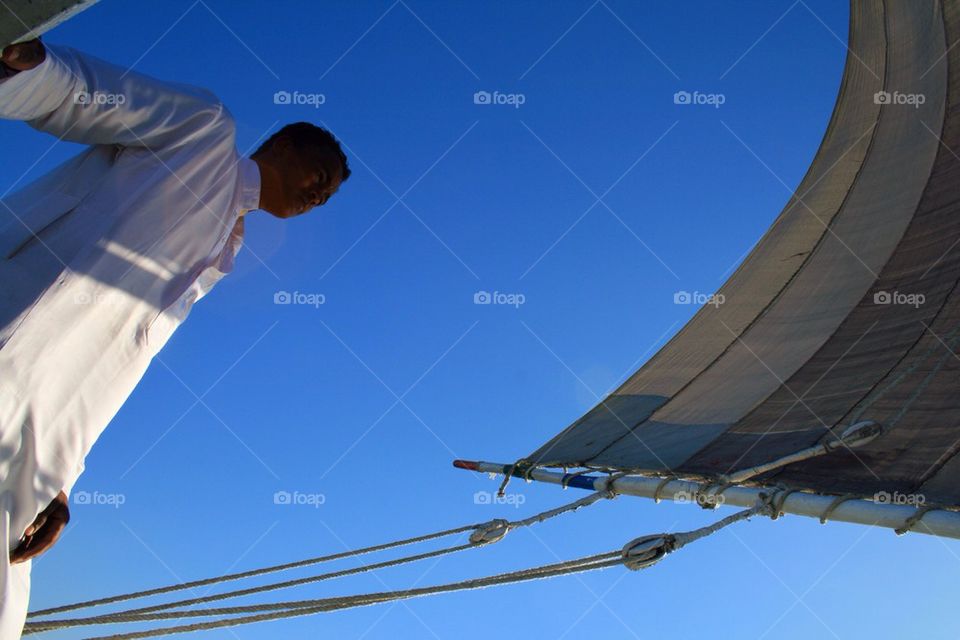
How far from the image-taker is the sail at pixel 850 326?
135 inches

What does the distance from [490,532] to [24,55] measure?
379cm

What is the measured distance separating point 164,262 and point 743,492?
9.66ft

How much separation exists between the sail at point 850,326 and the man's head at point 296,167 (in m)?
2.61

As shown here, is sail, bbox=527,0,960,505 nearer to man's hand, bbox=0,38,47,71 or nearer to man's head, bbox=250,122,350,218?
man's head, bbox=250,122,350,218

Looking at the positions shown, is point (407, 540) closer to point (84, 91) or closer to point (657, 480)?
point (657, 480)

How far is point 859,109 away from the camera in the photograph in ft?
21.1

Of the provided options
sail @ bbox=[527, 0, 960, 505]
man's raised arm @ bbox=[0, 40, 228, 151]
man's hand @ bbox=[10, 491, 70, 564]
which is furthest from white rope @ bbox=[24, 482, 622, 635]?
man's raised arm @ bbox=[0, 40, 228, 151]

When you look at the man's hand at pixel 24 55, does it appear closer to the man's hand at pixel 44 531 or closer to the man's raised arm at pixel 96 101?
the man's raised arm at pixel 96 101

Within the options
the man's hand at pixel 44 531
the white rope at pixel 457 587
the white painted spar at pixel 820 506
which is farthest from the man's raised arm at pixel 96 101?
the white painted spar at pixel 820 506

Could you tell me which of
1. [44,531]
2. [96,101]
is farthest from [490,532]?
[96,101]

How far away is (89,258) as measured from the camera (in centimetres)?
124

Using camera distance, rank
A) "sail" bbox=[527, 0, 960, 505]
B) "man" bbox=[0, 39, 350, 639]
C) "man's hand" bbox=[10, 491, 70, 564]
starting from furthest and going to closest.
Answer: "sail" bbox=[527, 0, 960, 505] → "man's hand" bbox=[10, 491, 70, 564] → "man" bbox=[0, 39, 350, 639]

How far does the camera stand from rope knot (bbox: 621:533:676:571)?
319 cm

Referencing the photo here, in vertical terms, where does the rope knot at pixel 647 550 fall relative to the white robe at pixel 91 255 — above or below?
below
